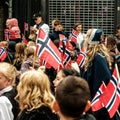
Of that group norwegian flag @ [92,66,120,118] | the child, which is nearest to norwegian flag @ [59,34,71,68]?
norwegian flag @ [92,66,120,118]

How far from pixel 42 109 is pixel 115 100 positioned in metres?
1.51

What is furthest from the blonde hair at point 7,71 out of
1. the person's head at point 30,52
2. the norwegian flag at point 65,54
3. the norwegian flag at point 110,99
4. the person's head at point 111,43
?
the person's head at point 111,43

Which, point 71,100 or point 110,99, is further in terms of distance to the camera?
point 110,99

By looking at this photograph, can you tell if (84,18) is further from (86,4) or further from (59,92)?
(59,92)

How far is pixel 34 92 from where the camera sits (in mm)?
5566

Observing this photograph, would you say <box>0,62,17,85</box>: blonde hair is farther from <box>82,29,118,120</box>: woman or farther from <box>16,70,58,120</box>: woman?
<box>82,29,118,120</box>: woman

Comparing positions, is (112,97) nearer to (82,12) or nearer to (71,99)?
(71,99)

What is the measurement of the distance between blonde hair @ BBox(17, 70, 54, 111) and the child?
1.49m

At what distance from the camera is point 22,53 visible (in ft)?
36.2

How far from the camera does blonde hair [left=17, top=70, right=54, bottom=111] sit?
18.2 feet

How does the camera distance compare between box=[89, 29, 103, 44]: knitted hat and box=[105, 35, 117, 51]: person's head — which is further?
box=[105, 35, 117, 51]: person's head

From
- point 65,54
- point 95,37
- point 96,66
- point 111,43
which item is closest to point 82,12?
point 65,54

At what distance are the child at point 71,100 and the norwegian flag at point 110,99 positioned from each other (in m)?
2.72

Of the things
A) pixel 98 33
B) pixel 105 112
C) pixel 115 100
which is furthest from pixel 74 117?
pixel 98 33
